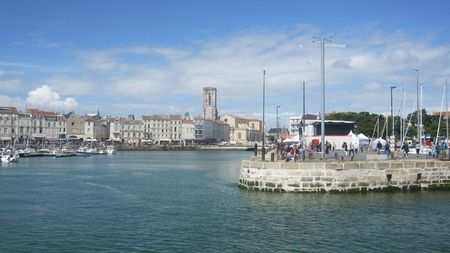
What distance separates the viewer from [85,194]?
37.5 m

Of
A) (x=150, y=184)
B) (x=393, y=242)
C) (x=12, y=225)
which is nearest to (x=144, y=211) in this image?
(x=12, y=225)

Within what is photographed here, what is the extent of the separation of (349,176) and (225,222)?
11.2m

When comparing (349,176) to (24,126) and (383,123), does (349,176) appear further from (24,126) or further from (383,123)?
(24,126)

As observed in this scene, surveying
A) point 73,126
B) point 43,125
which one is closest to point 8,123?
point 43,125

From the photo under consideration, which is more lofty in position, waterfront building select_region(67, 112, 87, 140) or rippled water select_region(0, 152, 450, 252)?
waterfront building select_region(67, 112, 87, 140)

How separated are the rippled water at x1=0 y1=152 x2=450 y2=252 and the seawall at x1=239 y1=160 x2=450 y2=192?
892 mm

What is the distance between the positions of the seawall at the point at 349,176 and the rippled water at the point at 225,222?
892 millimetres

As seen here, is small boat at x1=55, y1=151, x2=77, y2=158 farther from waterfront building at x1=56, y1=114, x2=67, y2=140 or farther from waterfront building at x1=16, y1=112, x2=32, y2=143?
waterfront building at x1=56, y1=114, x2=67, y2=140

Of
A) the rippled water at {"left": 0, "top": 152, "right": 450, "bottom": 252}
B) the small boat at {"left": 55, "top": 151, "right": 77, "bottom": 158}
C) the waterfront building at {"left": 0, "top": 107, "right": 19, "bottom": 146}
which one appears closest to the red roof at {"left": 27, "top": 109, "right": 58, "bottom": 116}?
the waterfront building at {"left": 0, "top": 107, "right": 19, "bottom": 146}

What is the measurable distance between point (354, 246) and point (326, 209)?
7639 mm

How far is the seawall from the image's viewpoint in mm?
32469

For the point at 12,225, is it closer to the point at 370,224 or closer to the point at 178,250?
the point at 178,250

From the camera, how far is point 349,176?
107 ft

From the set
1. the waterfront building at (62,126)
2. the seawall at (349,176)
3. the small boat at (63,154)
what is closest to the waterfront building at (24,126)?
the waterfront building at (62,126)
